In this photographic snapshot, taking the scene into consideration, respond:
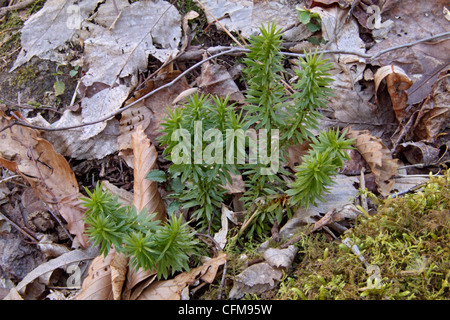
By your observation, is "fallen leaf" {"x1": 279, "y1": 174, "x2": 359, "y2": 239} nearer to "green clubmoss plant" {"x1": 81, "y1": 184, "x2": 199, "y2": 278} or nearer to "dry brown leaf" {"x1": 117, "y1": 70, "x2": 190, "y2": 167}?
"green clubmoss plant" {"x1": 81, "y1": 184, "x2": 199, "y2": 278}

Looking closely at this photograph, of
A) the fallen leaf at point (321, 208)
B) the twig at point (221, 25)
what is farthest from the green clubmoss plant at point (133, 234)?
the twig at point (221, 25)

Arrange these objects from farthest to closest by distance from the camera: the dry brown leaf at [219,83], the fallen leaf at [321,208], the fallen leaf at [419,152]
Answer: the dry brown leaf at [219,83] → the fallen leaf at [419,152] → the fallen leaf at [321,208]

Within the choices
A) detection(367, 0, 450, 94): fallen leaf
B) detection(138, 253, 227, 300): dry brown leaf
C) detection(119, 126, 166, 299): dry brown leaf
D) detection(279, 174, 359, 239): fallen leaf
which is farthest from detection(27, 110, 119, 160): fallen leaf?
detection(367, 0, 450, 94): fallen leaf

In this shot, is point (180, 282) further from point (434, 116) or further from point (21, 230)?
point (434, 116)

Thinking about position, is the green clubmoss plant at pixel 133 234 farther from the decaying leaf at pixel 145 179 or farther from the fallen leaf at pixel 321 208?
the fallen leaf at pixel 321 208

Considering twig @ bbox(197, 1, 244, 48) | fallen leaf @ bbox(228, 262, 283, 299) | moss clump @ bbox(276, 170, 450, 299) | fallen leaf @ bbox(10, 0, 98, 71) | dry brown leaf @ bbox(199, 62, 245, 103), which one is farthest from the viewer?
fallen leaf @ bbox(10, 0, 98, 71)

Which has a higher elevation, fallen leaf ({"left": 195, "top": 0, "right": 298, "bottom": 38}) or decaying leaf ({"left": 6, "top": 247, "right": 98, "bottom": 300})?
fallen leaf ({"left": 195, "top": 0, "right": 298, "bottom": 38})

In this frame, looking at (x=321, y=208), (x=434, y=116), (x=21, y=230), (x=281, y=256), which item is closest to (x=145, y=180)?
(x=21, y=230)
